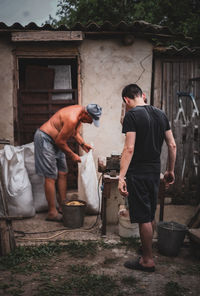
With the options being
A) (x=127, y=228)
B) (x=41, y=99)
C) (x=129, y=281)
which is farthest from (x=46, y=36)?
(x=129, y=281)

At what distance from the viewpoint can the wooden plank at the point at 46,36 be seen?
530cm

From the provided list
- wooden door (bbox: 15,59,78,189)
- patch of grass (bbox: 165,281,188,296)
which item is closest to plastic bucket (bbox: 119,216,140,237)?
→ patch of grass (bbox: 165,281,188,296)

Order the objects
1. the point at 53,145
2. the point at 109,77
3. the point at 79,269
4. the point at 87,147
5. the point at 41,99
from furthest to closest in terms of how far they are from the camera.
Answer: the point at 41,99
the point at 109,77
the point at 87,147
the point at 53,145
the point at 79,269

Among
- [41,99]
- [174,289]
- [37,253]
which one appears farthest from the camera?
[41,99]

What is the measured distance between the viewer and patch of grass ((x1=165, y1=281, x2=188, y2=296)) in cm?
281

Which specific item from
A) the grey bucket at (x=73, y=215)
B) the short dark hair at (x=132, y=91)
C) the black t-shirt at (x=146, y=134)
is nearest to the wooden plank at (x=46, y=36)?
the short dark hair at (x=132, y=91)

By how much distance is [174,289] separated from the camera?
2.89 m

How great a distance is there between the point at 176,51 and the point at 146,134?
128 inches

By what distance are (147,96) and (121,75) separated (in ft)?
2.34

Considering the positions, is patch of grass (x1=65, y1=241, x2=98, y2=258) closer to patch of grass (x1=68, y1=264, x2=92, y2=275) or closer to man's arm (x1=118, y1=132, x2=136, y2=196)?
patch of grass (x1=68, y1=264, x2=92, y2=275)

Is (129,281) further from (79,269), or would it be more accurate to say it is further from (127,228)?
(127,228)

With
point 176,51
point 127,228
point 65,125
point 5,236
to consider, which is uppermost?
point 176,51

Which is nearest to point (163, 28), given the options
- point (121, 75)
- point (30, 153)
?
point (121, 75)

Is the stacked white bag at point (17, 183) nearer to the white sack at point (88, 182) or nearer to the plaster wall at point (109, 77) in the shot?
the white sack at point (88, 182)
